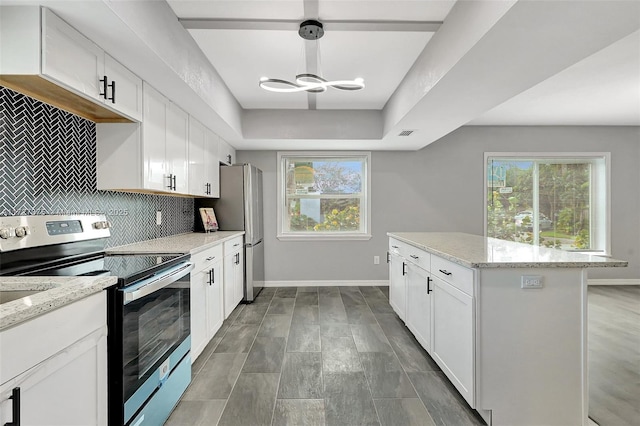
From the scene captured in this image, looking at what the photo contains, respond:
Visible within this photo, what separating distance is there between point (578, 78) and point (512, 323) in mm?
2821

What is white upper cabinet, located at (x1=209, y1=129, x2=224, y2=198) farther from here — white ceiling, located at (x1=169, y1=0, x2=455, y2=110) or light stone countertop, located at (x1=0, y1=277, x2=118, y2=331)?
light stone countertop, located at (x1=0, y1=277, x2=118, y2=331)

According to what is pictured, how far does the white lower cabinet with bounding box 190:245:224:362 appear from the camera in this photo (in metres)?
2.35

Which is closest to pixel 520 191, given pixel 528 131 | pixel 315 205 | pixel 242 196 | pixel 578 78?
pixel 528 131

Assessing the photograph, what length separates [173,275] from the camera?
183 cm

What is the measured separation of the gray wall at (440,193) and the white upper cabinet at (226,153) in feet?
0.84

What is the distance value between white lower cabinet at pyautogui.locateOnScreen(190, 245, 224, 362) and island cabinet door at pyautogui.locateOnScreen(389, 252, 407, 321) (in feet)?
5.78

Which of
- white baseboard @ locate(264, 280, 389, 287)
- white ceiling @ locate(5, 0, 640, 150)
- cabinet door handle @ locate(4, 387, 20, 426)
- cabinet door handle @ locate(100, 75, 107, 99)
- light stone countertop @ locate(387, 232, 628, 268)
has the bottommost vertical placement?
white baseboard @ locate(264, 280, 389, 287)

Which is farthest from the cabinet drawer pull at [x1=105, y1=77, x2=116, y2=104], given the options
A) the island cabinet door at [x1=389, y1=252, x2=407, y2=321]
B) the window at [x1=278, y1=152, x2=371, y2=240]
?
the window at [x1=278, y1=152, x2=371, y2=240]

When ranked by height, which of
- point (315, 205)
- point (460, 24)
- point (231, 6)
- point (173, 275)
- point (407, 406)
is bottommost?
point (407, 406)

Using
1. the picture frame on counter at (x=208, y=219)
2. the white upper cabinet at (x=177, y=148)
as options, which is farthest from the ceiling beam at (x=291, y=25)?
the picture frame on counter at (x=208, y=219)

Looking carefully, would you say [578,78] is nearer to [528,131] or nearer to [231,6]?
[528,131]

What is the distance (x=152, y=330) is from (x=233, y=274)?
6.11 ft

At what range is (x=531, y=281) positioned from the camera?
1.70 metres

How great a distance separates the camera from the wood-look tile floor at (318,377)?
71.7 inches
